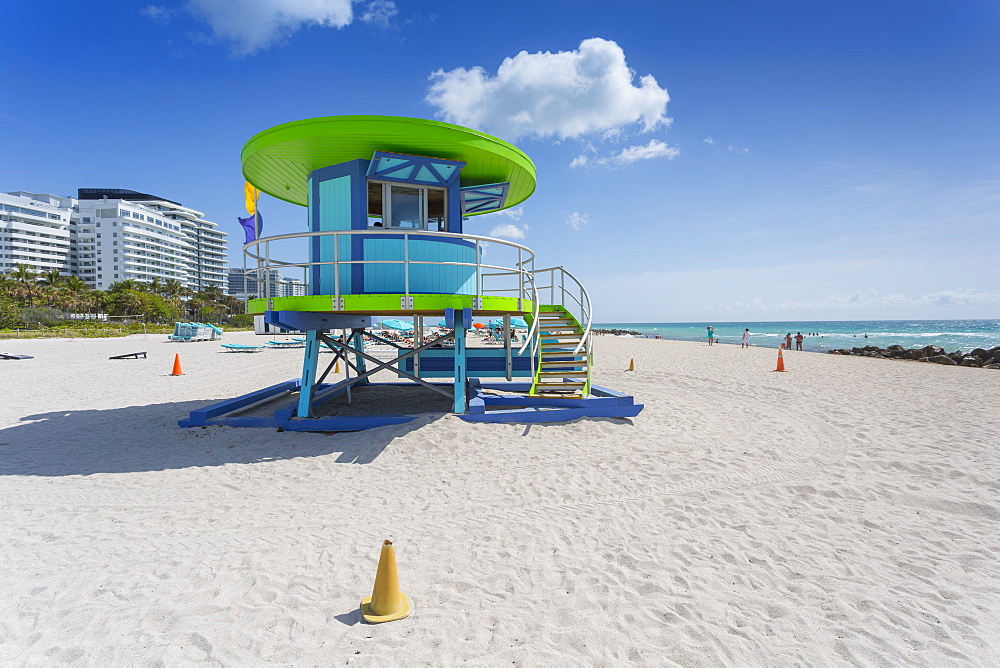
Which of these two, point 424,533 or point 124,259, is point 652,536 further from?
point 124,259

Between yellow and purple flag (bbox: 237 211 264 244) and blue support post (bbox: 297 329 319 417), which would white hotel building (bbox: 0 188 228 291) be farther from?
blue support post (bbox: 297 329 319 417)

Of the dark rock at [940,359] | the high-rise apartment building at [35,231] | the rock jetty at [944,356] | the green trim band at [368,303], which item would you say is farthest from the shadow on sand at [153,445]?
the high-rise apartment building at [35,231]

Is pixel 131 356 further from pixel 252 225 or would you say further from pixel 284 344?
pixel 252 225

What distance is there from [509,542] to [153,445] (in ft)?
23.4

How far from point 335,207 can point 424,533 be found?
6.88 meters

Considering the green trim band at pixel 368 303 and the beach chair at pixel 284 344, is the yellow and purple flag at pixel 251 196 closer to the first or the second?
the green trim band at pixel 368 303

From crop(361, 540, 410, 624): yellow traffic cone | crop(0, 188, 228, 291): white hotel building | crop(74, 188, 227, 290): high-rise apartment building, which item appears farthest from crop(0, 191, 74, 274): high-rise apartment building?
crop(361, 540, 410, 624): yellow traffic cone

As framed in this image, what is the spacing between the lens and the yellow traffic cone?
3.60 m

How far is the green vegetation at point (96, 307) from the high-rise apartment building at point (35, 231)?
77.6 feet

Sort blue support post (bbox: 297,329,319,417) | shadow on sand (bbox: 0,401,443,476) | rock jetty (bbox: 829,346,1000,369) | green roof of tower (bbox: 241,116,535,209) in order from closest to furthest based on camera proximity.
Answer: shadow on sand (bbox: 0,401,443,476)
green roof of tower (bbox: 241,116,535,209)
blue support post (bbox: 297,329,319,417)
rock jetty (bbox: 829,346,1000,369)

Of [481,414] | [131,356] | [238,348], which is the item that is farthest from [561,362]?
[238,348]

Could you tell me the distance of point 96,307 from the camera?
82.4 m

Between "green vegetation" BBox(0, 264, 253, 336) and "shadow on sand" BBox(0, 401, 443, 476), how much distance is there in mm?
58827

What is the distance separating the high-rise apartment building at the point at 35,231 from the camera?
4439 inches
